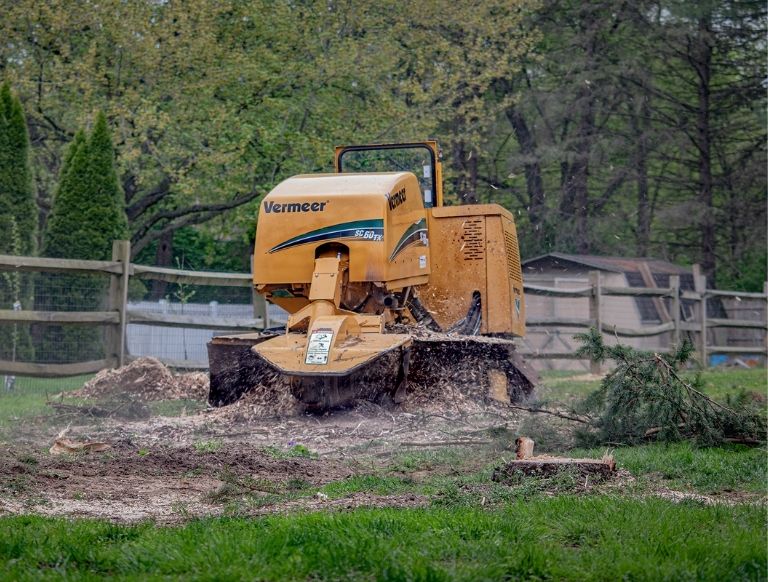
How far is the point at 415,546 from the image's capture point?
4.57 metres

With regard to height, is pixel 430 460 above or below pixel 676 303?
below

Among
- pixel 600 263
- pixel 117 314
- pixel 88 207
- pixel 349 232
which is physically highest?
pixel 88 207

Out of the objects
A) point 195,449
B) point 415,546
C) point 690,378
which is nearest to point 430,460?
point 195,449

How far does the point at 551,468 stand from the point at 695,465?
1.10m

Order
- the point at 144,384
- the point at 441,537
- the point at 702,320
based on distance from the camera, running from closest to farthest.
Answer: the point at 441,537
the point at 144,384
the point at 702,320

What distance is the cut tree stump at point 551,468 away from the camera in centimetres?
650

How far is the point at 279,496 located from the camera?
620 centimetres

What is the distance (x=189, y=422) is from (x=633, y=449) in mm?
4047

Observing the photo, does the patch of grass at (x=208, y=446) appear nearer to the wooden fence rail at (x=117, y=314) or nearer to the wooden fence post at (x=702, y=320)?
the wooden fence rail at (x=117, y=314)

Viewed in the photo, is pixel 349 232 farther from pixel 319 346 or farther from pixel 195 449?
pixel 195 449

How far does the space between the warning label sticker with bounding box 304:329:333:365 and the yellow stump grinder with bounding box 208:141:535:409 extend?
0.01 metres

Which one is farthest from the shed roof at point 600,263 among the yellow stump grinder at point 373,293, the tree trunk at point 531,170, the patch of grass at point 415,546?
the patch of grass at point 415,546

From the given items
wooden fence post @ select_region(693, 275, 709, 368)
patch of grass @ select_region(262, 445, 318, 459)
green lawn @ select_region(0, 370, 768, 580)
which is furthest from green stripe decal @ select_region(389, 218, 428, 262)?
wooden fence post @ select_region(693, 275, 709, 368)

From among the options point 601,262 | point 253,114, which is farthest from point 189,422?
point 601,262
